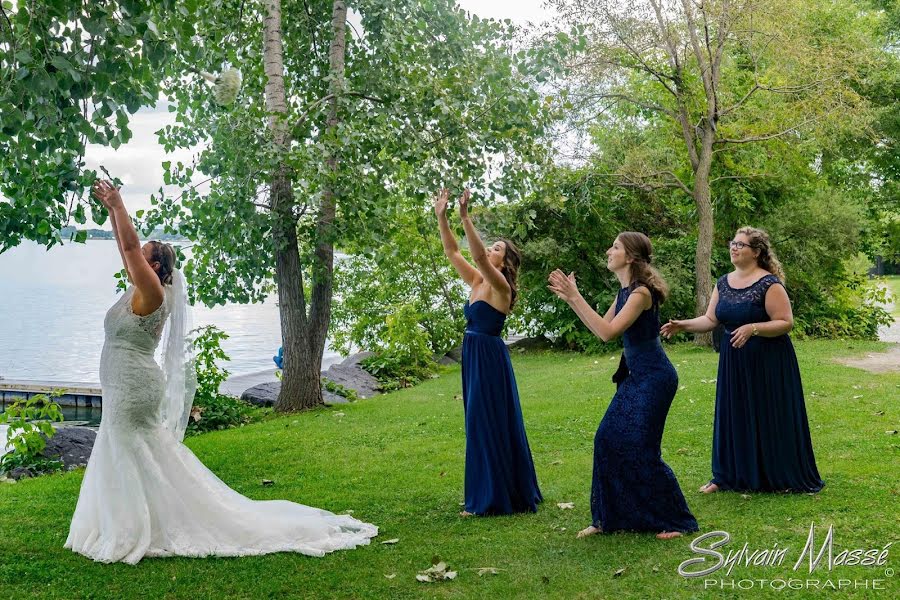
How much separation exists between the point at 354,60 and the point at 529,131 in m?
2.43

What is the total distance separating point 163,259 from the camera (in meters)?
5.45

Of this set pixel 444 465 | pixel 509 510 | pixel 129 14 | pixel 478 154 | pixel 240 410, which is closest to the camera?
pixel 129 14

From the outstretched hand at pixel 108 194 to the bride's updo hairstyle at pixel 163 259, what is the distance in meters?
0.52

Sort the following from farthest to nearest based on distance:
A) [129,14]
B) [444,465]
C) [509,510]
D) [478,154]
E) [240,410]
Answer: [240,410] < [478,154] < [444,465] < [509,510] < [129,14]

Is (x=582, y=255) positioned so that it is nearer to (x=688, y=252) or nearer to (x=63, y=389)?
(x=688, y=252)

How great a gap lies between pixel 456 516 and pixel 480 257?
1.85m

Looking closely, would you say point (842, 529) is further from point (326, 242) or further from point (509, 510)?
point (326, 242)

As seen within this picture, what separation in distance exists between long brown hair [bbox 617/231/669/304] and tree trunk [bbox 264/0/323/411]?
527 cm

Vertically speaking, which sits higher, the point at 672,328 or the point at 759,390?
the point at 672,328

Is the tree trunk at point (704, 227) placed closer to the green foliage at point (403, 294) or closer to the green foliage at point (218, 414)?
the green foliage at point (403, 294)

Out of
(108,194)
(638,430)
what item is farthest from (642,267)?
(108,194)

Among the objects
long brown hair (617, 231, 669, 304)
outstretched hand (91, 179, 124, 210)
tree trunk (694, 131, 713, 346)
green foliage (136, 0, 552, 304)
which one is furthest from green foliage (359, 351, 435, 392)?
outstretched hand (91, 179, 124, 210)

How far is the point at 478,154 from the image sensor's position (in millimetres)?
10109

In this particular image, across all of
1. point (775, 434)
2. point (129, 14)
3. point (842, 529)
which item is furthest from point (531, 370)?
point (129, 14)
